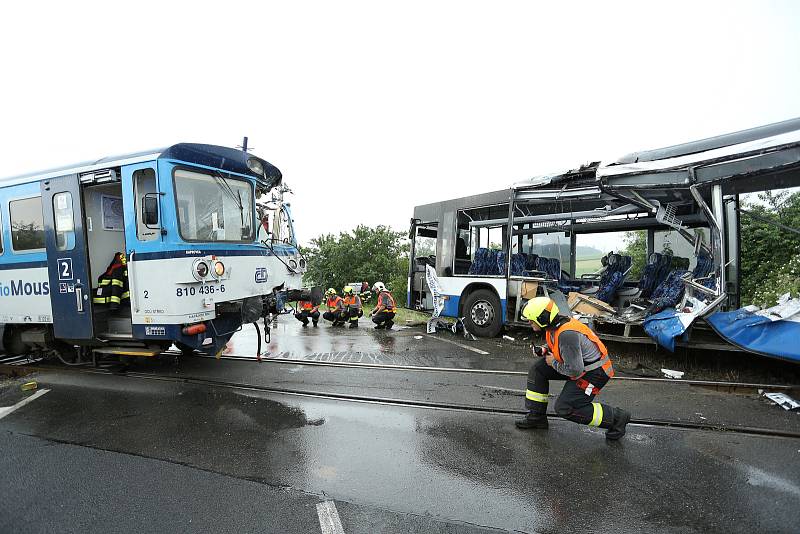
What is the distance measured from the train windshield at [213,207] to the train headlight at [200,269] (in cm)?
34

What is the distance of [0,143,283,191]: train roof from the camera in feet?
17.8

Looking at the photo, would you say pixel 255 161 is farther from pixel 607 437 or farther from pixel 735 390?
pixel 735 390

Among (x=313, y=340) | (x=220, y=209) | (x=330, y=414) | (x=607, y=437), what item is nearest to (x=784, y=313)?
(x=607, y=437)

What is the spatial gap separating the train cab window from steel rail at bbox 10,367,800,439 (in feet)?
A: 6.68

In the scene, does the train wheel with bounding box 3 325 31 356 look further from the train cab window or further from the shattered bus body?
the shattered bus body

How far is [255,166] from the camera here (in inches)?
254

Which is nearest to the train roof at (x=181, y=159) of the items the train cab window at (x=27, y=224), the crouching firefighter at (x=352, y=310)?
the train cab window at (x=27, y=224)

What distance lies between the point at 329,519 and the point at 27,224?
6733 mm

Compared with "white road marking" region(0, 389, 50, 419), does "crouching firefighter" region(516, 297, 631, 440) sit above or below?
above

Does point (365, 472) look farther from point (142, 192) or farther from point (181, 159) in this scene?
point (142, 192)

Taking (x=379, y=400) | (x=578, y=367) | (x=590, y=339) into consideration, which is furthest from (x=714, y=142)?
(x=379, y=400)

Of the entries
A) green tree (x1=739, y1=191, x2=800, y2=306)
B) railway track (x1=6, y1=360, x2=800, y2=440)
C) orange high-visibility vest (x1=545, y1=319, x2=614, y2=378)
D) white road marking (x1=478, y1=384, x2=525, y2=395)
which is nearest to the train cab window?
railway track (x1=6, y1=360, x2=800, y2=440)

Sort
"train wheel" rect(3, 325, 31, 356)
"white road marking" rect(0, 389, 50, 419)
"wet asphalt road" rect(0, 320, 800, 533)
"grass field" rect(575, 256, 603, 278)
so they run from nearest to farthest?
"wet asphalt road" rect(0, 320, 800, 533), "white road marking" rect(0, 389, 50, 419), "train wheel" rect(3, 325, 31, 356), "grass field" rect(575, 256, 603, 278)

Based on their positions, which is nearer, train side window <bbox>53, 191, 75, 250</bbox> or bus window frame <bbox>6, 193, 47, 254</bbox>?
train side window <bbox>53, 191, 75, 250</bbox>
